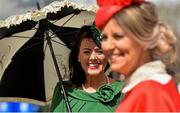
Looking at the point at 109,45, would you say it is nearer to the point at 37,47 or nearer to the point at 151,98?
the point at 151,98

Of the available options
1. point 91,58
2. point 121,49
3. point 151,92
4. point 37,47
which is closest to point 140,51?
point 121,49

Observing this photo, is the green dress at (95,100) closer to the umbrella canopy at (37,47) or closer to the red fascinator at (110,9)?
the umbrella canopy at (37,47)

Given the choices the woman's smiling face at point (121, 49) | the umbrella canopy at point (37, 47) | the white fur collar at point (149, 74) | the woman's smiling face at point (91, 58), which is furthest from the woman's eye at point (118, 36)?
the umbrella canopy at point (37, 47)

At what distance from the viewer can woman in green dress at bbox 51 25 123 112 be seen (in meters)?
3.44

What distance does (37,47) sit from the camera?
396 cm

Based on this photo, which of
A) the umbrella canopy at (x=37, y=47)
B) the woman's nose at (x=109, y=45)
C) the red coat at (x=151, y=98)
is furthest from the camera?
the umbrella canopy at (x=37, y=47)

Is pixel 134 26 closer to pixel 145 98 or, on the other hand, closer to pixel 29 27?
pixel 145 98

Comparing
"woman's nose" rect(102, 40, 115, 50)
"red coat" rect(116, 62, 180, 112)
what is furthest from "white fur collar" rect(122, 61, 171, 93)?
"woman's nose" rect(102, 40, 115, 50)

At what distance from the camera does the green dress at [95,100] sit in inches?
135

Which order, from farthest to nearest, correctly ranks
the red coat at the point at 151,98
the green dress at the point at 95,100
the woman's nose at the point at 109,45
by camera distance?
the green dress at the point at 95,100
the woman's nose at the point at 109,45
the red coat at the point at 151,98

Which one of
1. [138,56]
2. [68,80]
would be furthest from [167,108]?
[68,80]

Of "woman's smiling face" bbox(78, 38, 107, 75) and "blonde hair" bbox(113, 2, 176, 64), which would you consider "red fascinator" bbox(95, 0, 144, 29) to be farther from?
"woman's smiling face" bbox(78, 38, 107, 75)

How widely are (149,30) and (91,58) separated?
54.3 inches

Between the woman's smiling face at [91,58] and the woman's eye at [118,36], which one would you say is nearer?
the woman's eye at [118,36]
